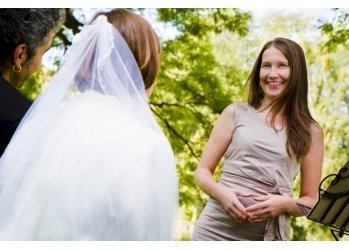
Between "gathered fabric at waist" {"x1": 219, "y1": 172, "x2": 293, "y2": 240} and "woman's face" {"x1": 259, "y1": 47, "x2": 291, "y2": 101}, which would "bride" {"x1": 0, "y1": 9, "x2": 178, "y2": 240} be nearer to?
"gathered fabric at waist" {"x1": 219, "y1": 172, "x2": 293, "y2": 240}

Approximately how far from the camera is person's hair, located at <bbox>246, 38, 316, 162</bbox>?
6.92ft

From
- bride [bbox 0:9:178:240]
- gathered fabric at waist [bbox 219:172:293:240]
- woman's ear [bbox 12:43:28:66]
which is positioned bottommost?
gathered fabric at waist [bbox 219:172:293:240]

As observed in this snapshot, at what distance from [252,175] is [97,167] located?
2.71 feet

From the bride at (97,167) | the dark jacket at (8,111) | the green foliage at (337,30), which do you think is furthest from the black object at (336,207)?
the green foliage at (337,30)

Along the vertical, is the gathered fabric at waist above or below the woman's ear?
below

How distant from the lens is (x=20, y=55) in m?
1.70

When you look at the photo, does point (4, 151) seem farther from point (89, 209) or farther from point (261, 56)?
point (261, 56)

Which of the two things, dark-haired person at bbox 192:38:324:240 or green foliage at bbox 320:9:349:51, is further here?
green foliage at bbox 320:9:349:51

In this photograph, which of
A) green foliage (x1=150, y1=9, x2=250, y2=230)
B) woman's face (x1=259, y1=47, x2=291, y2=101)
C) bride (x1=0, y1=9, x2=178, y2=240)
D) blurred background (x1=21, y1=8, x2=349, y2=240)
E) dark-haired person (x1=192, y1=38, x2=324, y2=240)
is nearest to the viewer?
bride (x1=0, y1=9, x2=178, y2=240)

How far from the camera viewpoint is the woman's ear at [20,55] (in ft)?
5.54

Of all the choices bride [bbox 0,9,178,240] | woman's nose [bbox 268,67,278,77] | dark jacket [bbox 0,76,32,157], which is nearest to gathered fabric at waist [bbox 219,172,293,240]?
woman's nose [bbox 268,67,278,77]

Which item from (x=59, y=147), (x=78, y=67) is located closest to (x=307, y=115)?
(x=78, y=67)

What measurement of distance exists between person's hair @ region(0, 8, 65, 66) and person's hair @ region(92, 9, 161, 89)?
25 cm

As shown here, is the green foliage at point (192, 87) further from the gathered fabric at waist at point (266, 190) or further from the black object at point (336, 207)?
the black object at point (336, 207)
